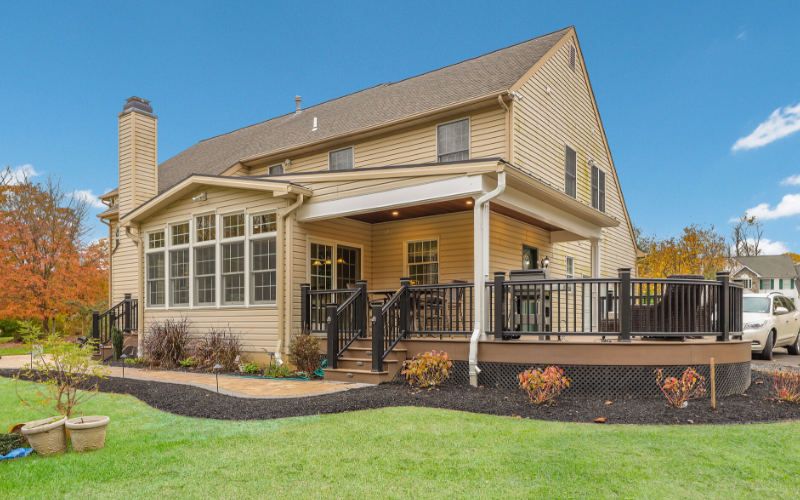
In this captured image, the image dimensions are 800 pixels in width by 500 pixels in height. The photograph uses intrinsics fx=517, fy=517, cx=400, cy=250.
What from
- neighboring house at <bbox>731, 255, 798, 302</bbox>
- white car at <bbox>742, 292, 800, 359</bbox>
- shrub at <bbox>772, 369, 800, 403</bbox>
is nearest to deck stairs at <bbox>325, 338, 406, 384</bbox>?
shrub at <bbox>772, 369, 800, 403</bbox>

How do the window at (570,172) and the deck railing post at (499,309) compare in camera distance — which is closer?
the deck railing post at (499,309)

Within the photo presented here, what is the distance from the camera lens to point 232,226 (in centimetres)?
1116

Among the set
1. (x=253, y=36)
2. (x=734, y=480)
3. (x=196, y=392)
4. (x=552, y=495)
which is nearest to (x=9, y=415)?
(x=196, y=392)

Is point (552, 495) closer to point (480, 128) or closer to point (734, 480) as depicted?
point (734, 480)

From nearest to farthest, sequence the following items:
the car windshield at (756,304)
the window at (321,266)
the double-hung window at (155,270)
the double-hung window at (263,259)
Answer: the double-hung window at (263,259) < the window at (321,266) < the car windshield at (756,304) < the double-hung window at (155,270)

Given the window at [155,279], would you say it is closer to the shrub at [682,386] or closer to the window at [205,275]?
the window at [205,275]

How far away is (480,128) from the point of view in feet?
37.1

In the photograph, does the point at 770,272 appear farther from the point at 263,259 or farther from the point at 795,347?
the point at 263,259

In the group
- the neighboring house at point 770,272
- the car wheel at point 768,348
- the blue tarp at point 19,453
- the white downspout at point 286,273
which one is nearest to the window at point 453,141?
the white downspout at point 286,273

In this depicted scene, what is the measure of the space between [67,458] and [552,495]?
156 inches

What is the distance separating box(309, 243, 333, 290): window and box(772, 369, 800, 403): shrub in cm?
794

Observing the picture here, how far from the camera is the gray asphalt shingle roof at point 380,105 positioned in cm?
1224

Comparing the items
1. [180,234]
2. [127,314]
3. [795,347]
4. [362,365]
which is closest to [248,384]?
[362,365]

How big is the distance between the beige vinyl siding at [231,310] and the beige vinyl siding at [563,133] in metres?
5.65
